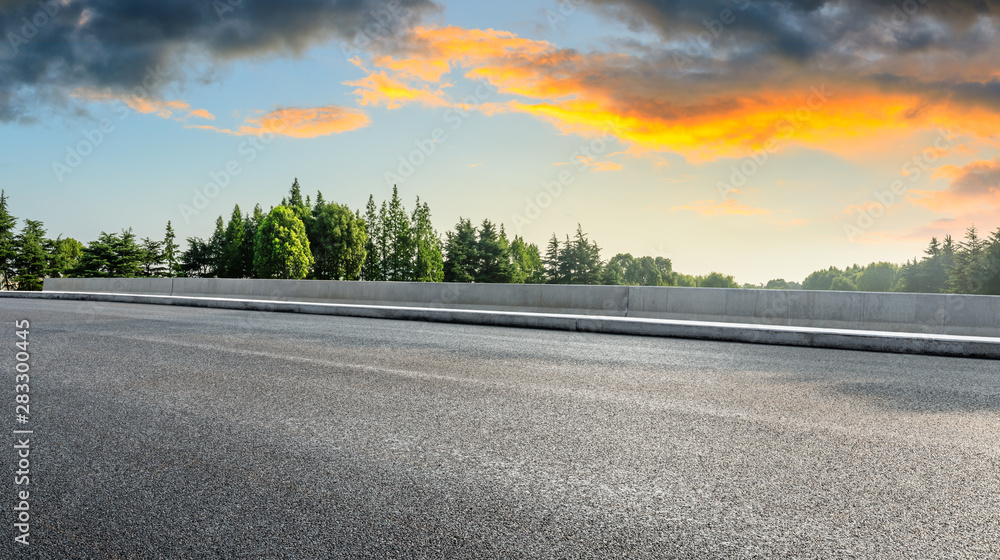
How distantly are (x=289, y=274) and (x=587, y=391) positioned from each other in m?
97.2

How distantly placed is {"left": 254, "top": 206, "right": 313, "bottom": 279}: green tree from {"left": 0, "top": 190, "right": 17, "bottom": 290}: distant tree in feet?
104

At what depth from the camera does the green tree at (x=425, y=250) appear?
97.2m

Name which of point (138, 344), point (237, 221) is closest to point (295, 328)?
point (138, 344)

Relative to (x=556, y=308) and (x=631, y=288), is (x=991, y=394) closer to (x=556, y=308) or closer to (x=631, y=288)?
(x=631, y=288)

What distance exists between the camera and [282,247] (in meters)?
96.6

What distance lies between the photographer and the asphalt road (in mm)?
2924

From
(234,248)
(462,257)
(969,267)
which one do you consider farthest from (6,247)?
(969,267)

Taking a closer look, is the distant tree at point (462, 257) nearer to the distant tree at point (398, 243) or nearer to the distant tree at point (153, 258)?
the distant tree at point (398, 243)

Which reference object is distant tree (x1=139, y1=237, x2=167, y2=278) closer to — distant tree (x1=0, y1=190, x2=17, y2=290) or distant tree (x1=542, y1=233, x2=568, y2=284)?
distant tree (x1=0, y1=190, x2=17, y2=290)

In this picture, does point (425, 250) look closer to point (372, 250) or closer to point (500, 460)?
point (372, 250)

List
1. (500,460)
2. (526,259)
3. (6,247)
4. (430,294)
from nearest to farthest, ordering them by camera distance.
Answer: (500,460), (430,294), (6,247), (526,259)

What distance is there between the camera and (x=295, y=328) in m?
13.1

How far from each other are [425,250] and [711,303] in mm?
86312

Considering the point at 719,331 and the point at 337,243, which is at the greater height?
the point at 337,243
